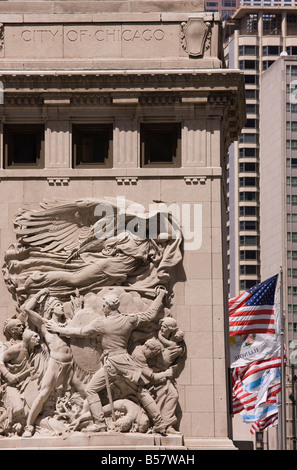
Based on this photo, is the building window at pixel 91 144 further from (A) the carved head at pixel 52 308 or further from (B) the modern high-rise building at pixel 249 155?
(B) the modern high-rise building at pixel 249 155

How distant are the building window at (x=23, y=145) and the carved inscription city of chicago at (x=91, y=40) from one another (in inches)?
95.6

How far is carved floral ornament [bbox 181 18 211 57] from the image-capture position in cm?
4431

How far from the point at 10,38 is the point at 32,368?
11117 mm

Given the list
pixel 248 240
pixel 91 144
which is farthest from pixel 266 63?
→ pixel 91 144

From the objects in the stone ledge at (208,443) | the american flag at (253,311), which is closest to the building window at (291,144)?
the american flag at (253,311)

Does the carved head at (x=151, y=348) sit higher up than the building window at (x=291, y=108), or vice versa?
the building window at (x=291, y=108)

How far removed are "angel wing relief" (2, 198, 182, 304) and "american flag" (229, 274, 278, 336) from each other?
7865 millimetres

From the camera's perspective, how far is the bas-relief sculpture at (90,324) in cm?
4153

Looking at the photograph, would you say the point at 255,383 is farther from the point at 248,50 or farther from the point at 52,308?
the point at 248,50

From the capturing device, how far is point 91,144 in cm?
4425

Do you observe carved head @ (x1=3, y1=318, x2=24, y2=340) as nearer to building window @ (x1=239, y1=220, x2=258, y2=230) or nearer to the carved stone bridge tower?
the carved stone bridge tower
